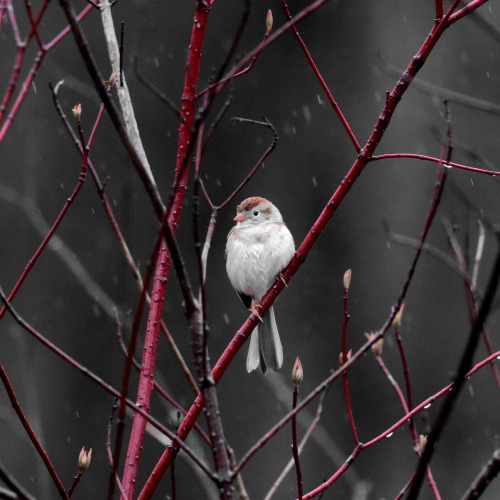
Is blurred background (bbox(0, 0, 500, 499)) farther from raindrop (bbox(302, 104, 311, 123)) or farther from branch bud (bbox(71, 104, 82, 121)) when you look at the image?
branch bud (bbox(71, 104, 82, 121))

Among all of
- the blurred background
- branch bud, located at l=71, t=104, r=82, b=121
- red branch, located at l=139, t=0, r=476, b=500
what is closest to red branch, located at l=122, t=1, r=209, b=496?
red branch, located at l=139, t=0, r=476, b=500

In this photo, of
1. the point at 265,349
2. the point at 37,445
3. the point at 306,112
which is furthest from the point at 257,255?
the point at 306,112

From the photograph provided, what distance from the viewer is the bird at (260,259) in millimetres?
3465

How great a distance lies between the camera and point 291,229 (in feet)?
27.2

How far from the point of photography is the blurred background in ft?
26.4

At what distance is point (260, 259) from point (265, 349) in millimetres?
473

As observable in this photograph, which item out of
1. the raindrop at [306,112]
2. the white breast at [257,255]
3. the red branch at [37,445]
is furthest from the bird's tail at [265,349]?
the raindrop at [306,112]

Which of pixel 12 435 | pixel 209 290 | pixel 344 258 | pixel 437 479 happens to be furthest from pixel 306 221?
pixel 12 435

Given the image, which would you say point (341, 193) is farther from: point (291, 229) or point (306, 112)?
point (306, 112)

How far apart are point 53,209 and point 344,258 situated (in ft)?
10.1

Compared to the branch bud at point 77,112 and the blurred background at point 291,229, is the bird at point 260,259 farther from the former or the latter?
the blurred background at point 291,229

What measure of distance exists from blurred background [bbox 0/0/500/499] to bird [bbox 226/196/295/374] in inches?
142

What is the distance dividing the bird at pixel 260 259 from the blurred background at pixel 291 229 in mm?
3619

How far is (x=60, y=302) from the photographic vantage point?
327 inches
